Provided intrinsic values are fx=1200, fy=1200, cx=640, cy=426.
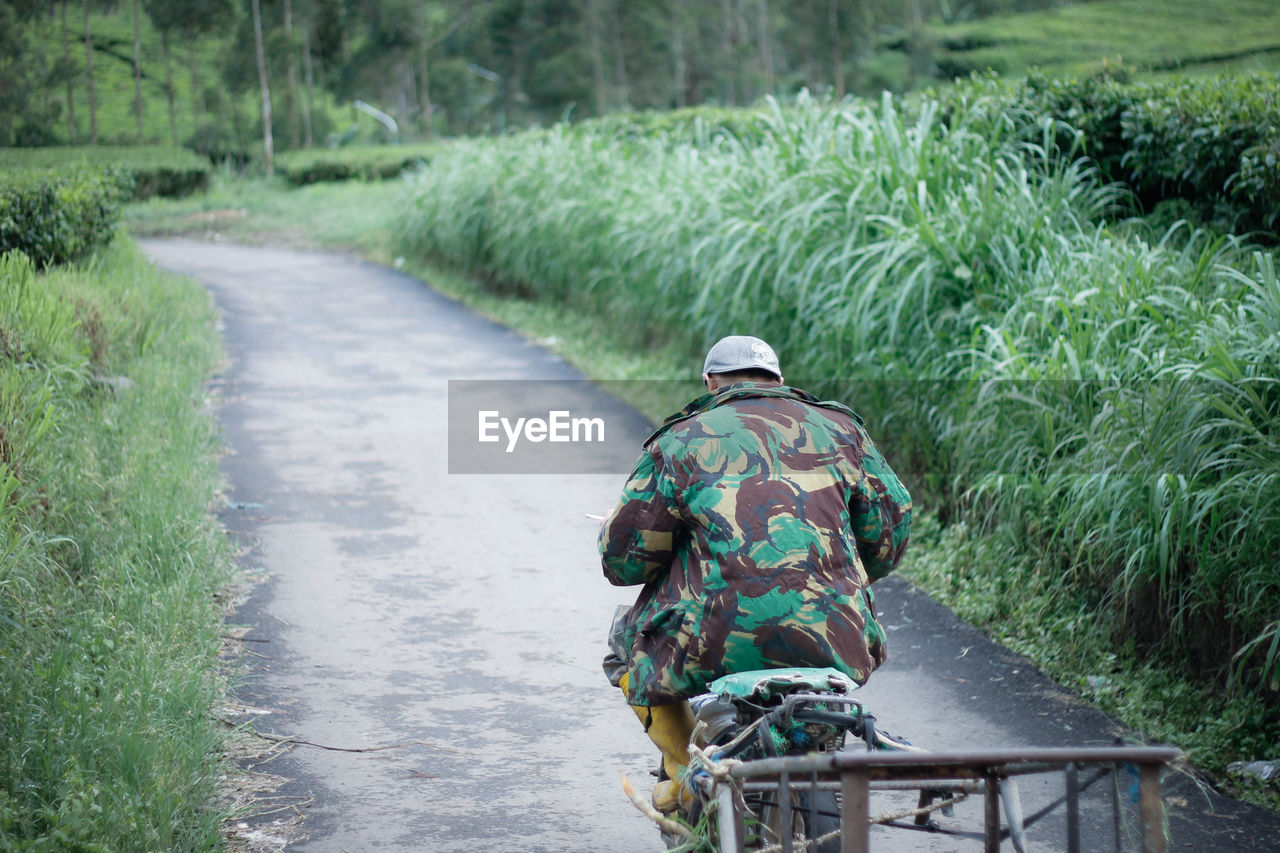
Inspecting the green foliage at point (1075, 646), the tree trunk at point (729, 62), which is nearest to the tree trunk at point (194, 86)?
the tree trunk at point (729, 62)

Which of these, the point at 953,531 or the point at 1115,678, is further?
the point at 953,531

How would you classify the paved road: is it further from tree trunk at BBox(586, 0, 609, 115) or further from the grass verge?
tree trunk at BBox(586, 0, 609, 115)

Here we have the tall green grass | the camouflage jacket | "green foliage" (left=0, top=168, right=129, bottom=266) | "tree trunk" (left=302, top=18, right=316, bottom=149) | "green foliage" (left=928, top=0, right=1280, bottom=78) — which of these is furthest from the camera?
"tree trunk" (left=302, top=18, right=316, bottom=149)

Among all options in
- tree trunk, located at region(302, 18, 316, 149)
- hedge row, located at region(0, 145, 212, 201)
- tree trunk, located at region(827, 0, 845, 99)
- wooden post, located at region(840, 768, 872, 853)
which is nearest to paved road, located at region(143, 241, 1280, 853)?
wooden post, located at region(840, 768, 872, 853)

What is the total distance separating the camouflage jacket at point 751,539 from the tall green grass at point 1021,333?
2018mm

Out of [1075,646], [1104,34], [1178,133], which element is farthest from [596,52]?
[1075,646]

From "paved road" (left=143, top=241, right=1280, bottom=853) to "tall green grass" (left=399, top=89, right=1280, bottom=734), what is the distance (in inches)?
26.5

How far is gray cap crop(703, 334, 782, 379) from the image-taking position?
343cm

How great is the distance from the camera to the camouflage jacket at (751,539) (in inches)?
121

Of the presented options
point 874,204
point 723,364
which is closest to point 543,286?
point 874,204

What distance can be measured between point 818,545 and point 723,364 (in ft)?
2.04

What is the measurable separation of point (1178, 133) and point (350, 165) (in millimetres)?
26144

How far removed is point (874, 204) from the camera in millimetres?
8367

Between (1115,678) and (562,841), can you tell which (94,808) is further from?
(1115,678)
